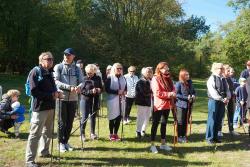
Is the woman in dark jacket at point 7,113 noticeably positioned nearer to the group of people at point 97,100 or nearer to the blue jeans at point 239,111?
the group of people at point 97,100

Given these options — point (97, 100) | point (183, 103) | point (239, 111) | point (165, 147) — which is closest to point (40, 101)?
point (97, 100)

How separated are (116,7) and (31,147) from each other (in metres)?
31.6

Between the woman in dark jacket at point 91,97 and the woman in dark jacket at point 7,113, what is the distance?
1846 mm

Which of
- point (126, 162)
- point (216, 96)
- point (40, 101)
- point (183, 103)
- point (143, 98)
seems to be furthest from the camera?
point (143, 98)

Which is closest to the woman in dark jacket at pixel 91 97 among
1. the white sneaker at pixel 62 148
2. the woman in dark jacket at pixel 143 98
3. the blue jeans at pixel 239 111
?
the white sneaker at pixel 62 148

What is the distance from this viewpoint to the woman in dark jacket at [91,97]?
9.84 metres

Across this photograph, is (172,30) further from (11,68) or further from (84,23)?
(11,68)

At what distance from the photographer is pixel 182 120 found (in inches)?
411

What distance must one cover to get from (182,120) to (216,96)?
120cm

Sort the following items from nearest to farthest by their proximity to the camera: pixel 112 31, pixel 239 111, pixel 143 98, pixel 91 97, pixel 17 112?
1. pixel 91 97
2. pixel 17 112
3. pixel 143 98
4. pixel 239 111
5. pixel 112 31

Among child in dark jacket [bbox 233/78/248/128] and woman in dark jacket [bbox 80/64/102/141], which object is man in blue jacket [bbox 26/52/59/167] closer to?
woman in dark jacket [bbox 80/64/102/141]

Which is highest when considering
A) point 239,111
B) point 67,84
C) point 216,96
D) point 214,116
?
point 67,84

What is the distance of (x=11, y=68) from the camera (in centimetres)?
4234

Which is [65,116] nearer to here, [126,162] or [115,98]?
[126,162]
